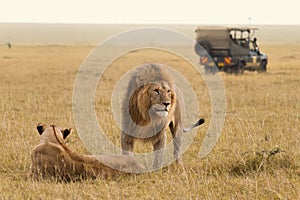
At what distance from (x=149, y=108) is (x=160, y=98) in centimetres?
21

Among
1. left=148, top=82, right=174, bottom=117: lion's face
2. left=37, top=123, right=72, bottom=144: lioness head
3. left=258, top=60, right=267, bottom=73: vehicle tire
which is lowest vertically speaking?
left=37, top=123, right=72, bottom=144: lioness head

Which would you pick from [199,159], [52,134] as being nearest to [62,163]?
[52,134]

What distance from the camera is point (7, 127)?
8.67m

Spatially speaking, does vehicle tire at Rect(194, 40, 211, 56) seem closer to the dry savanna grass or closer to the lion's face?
the dry savanna grass

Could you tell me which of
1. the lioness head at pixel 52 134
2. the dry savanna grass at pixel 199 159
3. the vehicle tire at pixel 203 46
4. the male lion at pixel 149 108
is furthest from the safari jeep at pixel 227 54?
the lioness head at pixel 52 134

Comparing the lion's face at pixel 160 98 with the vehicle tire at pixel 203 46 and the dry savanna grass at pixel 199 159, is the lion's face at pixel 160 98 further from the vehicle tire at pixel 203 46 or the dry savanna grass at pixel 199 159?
the vehicle tire at pixel 203 46

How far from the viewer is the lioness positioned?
5.45m

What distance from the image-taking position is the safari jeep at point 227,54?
22547mm

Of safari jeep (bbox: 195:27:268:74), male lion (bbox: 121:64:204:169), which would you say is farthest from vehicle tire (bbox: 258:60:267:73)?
male lion (bbox: 121:64:204:169)

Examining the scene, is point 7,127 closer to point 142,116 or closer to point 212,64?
point 142,116

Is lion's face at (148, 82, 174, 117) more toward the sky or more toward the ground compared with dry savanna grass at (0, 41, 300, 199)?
more toward the sky

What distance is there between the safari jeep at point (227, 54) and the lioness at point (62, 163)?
53.3 ft

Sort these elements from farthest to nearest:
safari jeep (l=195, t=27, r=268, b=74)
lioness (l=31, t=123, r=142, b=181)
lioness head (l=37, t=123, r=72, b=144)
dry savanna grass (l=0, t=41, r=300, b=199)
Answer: safari jeep (l=195, t=27, r=268, b=74) → lioness head (l=37, t=123, r=72, b=144) → lioness (l=31, t=123, r=142, b=181) → dry savanna grass (l=0, t=41, r=300, b=199)

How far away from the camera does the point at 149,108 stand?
6.14 meters
